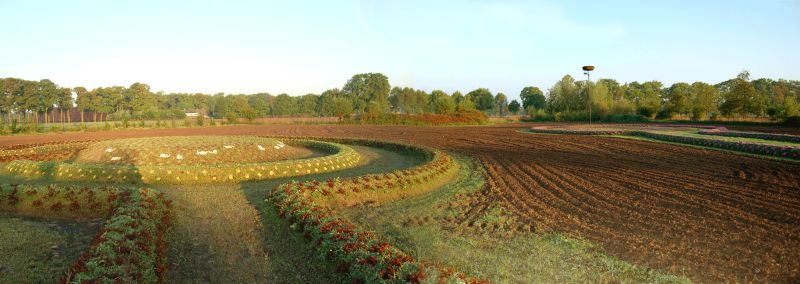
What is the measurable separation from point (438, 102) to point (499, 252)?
83.1 m

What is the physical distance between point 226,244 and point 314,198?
10.7 feet

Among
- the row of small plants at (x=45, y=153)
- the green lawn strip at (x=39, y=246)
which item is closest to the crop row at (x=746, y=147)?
the green lawn strip at (x=39, y=246)

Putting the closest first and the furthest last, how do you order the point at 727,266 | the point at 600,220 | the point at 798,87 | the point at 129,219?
the point at 727,266 < the point at 129,219 < the point at 600,220 < the point at 798,87

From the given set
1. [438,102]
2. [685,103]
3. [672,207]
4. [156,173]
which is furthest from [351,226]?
[438,102]

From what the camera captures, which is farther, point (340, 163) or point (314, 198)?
point (340, 163)

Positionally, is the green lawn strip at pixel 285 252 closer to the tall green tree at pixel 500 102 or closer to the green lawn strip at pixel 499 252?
the green lawn strip at pixel 499 252

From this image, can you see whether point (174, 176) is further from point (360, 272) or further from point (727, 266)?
point (727, 266)

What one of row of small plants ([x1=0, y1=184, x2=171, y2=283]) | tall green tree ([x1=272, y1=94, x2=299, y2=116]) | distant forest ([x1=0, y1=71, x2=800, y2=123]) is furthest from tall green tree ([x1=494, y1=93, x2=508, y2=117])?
row of small plants ([x1=0, y1=184, x2=171, y2=283])

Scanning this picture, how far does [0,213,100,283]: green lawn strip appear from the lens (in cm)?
649

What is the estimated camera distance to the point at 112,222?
806 centimetres

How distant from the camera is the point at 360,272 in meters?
6.01

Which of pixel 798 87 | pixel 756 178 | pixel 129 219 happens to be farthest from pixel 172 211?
pixel 798 87

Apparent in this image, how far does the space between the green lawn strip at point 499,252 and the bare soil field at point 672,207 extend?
0.50 meters

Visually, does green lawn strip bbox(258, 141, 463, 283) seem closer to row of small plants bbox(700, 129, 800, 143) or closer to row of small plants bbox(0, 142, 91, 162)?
row of small plants bbox(0, 142, 91, 162)
